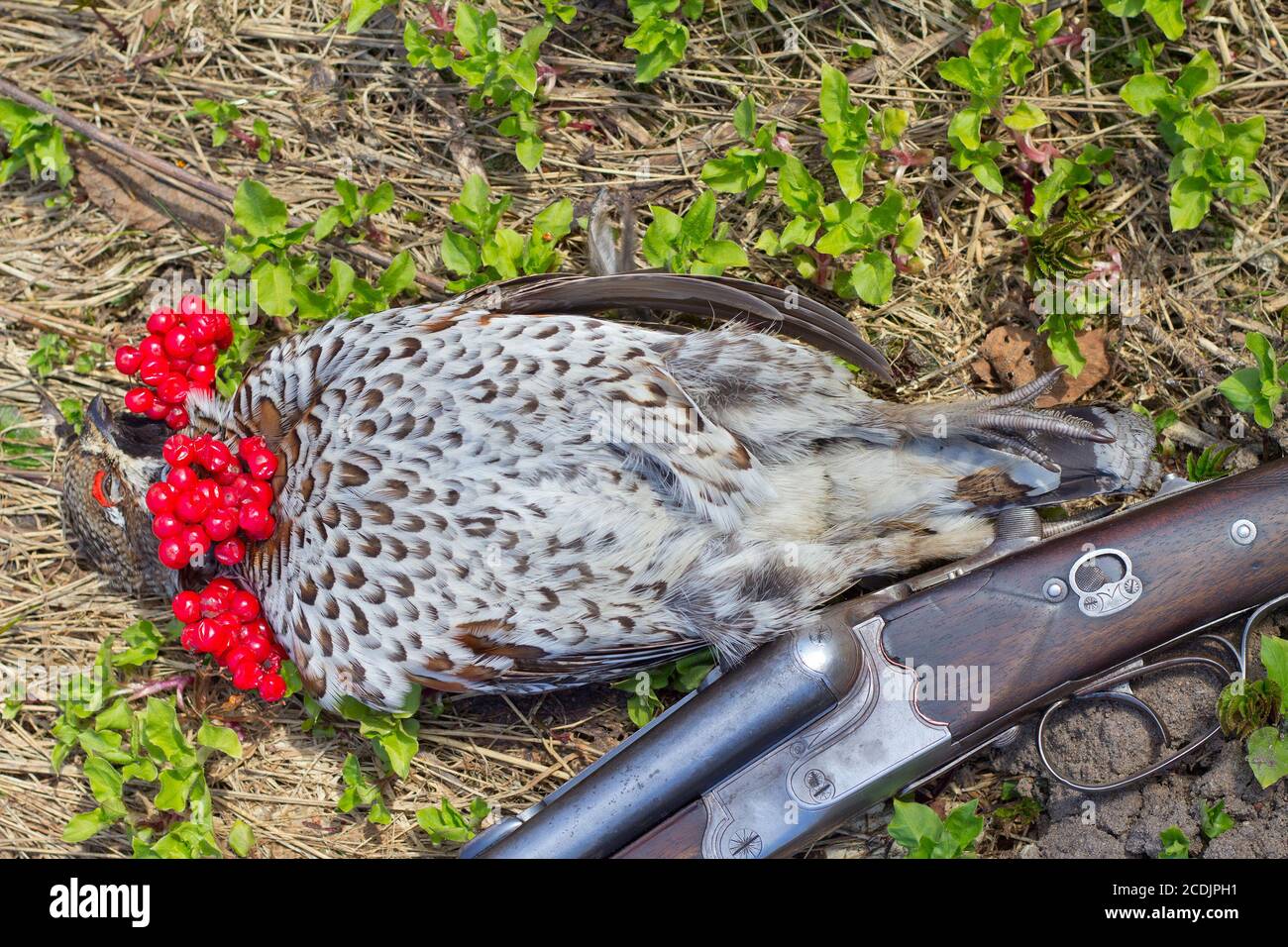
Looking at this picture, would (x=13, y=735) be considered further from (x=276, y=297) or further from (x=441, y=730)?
(x=276, y=297)

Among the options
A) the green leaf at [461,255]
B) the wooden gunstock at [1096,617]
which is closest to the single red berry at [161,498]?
the green leaf at [461,255]

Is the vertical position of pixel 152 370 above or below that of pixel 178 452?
above

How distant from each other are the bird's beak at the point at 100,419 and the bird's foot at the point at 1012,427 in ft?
8.67

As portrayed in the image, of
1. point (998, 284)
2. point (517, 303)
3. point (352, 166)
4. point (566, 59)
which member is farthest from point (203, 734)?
point (998, 284)

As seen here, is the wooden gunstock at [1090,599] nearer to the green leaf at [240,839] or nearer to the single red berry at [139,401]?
the green leaf at [240,839]

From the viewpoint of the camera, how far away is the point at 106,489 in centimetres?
329

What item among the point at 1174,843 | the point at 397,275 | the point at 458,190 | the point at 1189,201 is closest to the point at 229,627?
the point at 397,275

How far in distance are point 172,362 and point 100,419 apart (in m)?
0.30

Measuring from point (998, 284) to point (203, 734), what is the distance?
10.5ft

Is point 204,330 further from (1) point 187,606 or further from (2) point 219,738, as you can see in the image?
(2) point 219,738

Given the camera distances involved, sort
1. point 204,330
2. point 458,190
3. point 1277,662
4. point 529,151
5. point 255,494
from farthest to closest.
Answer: point 458,190
point 529,151
point 204,330
point 1277,662
point 255,494

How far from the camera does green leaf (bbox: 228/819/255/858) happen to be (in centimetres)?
350

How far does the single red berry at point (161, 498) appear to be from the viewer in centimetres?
294

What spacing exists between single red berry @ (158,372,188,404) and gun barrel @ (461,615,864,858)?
1774mm
